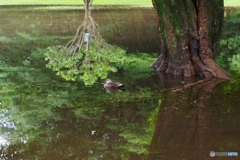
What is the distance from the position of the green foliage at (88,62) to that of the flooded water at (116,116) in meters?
0.35

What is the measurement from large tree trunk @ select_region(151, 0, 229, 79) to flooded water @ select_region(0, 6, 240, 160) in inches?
19.0

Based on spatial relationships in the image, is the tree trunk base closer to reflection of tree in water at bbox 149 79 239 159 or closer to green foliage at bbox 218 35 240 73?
reflection of tree in water at bbox 149 79 239 159

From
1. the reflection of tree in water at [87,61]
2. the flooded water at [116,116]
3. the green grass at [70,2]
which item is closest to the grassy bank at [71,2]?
the green grass at [70,2]

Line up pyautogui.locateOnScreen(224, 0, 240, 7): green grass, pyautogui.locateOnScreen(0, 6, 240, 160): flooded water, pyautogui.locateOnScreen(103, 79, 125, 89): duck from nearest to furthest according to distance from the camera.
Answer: pyautogui.locateOnScreen(0, 6, 240, 160): flooded water
pyautogui.locateOnScreen(103, 79, 125, 89): duck
pyautogui.locateOnScreen(224, 0, 240, 7): green grass

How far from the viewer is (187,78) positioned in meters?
9.64

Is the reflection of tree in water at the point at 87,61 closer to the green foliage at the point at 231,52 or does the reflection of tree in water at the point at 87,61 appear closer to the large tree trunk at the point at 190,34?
the large tree trunk at the point at 190,34

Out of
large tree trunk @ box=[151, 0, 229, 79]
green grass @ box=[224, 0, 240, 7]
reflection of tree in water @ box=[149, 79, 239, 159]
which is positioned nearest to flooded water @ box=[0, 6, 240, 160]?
reflection of tree in water @ box=[149, 79, 239, 159]

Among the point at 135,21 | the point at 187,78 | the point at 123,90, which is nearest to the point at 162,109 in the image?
the point at 123,90

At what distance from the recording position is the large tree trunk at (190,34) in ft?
31.6

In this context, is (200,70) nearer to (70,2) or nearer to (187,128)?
(187,128)

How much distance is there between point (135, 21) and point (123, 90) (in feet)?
41.0

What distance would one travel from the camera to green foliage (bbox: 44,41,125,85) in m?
8.68

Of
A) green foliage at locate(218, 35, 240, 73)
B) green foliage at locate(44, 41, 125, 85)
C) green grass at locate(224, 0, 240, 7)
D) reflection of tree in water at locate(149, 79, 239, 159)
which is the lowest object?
green grass at locate(224, 0, 240, 7)

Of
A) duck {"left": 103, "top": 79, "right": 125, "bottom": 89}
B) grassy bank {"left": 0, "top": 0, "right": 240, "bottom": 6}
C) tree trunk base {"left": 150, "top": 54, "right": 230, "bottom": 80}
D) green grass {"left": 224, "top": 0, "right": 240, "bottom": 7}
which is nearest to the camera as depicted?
duck {"left": 103, "top": 79, "right": 125, "bottom": 89}
